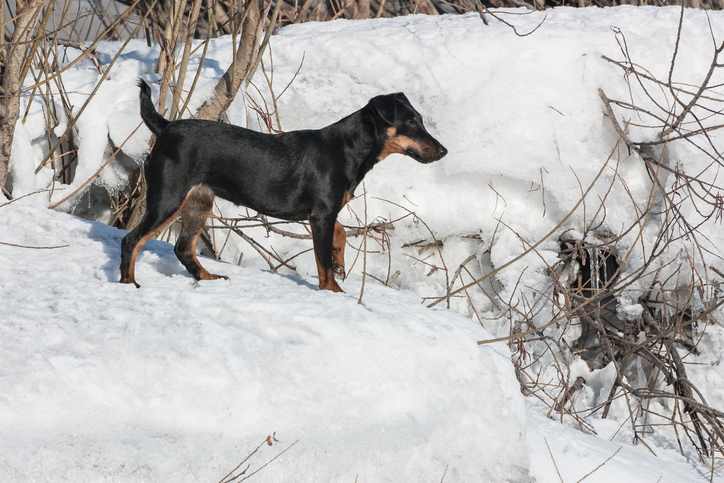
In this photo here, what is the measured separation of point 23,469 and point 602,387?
3.77 m

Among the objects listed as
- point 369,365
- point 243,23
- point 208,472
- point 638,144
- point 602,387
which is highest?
point 243,23

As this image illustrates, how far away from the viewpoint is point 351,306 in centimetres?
346

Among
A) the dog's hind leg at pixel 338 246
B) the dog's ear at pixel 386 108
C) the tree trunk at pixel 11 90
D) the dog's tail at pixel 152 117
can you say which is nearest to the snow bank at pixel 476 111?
the tree trunk at pixel 11 90

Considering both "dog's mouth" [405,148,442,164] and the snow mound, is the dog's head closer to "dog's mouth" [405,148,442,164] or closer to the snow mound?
"dog's mouth" [405,148,442,164]

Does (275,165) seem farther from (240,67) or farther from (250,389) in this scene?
(240,67)

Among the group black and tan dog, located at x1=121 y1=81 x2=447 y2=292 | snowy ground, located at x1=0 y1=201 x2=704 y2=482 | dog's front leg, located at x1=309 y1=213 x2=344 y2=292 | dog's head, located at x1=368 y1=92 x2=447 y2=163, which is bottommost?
snowy ground, located at x1=0 y1=201 x2=704 y2=482

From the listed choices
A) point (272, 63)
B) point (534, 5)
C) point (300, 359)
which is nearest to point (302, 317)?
point (300, 359)

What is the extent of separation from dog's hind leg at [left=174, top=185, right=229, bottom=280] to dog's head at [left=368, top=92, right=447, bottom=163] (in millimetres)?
820

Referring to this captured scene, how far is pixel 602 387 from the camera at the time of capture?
210 inches

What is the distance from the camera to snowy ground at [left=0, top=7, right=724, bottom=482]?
9.00 ft

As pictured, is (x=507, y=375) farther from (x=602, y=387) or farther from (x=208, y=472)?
(x=602, y=387)

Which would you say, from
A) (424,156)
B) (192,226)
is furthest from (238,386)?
(424,156)

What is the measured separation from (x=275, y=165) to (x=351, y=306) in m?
0.78

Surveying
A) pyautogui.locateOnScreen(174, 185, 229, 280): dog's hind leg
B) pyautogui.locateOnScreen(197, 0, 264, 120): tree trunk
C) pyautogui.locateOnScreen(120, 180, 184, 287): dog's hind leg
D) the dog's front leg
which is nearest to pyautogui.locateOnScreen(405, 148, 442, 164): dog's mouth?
the dog's front leg
